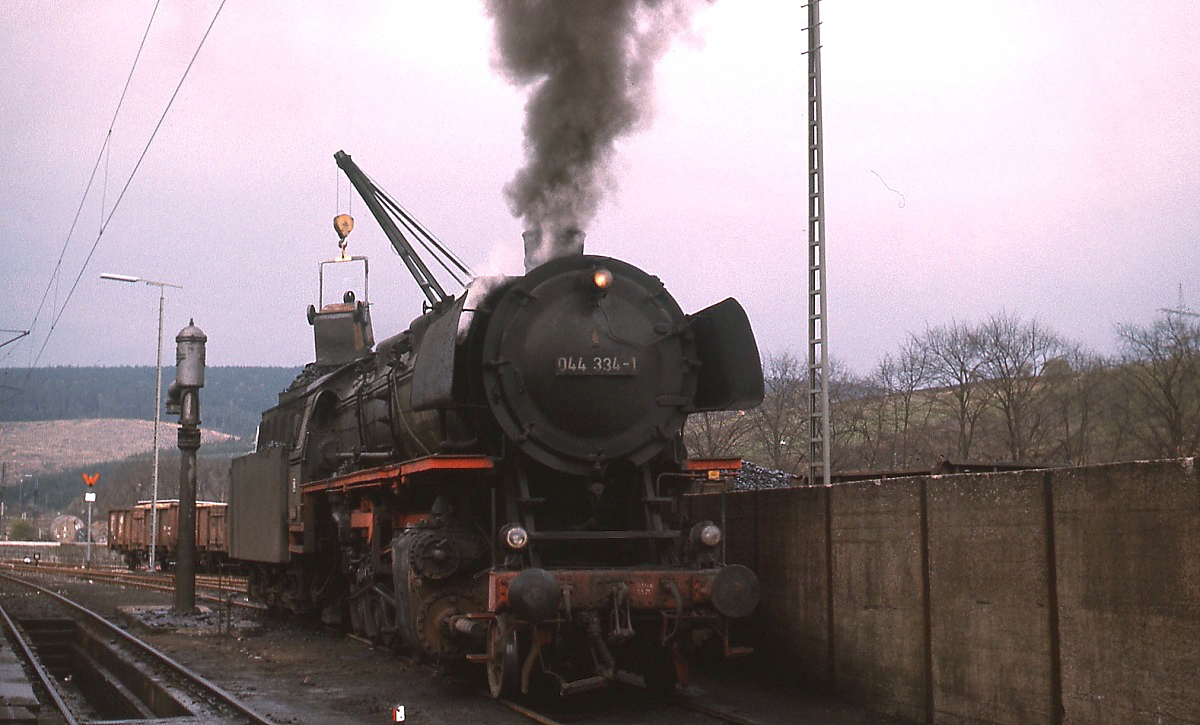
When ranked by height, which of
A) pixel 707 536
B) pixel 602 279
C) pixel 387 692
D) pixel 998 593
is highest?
pixel 602 279

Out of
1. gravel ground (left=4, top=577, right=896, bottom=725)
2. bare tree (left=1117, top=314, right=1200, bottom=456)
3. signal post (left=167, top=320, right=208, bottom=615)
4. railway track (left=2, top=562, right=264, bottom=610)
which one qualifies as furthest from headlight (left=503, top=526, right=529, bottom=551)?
bare tree (left=1117, top=314, right=1200, bottom=456)

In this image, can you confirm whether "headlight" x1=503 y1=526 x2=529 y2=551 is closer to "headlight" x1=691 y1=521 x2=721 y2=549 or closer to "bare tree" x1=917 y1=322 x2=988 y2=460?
"headlight" x1=691 y1=521 x2=721 y2=549

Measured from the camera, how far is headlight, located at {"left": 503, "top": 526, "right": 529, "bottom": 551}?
8.95m

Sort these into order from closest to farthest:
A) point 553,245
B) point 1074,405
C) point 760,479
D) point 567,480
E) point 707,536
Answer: point 707,536, point 567,480, point 553,245, point 760,479, point 1074,405

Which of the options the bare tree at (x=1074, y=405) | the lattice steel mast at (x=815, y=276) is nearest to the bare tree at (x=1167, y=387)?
the bare tree at (x=1074, y=405)

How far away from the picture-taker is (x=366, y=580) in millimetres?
12703

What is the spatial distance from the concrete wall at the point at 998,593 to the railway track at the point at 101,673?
4.58m

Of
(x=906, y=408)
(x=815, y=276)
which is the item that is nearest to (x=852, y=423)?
(x=906, y=408)

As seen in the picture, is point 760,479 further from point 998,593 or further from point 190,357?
point 998,593

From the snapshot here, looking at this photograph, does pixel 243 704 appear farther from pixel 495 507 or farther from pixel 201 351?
pixel 201 351

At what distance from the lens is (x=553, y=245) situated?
1080cm

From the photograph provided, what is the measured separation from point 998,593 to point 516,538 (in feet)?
11.3

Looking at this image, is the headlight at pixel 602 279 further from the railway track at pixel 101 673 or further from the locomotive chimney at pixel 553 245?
the railway track at pixel 101 673

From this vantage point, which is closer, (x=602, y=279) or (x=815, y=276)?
(x=602, y=279)
